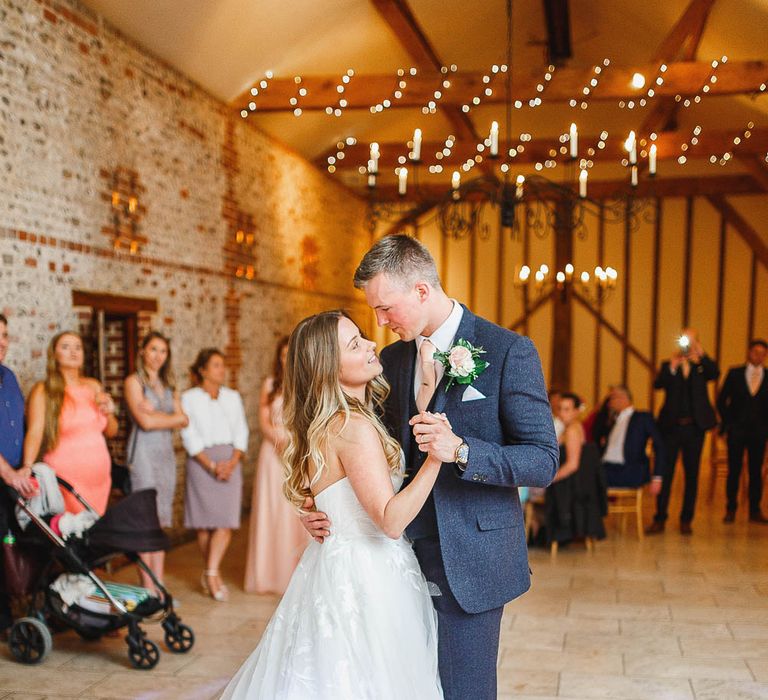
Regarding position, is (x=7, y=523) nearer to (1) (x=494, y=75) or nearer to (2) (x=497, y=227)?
(1) (x=494, y=75)

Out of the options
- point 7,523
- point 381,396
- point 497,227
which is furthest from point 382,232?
point 381,396

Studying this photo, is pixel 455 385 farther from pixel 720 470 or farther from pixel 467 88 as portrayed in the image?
pixel 720 470

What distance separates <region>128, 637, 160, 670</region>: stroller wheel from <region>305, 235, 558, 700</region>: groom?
2393mm

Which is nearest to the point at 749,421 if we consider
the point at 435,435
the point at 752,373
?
the point at 752,373

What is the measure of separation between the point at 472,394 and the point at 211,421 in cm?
370

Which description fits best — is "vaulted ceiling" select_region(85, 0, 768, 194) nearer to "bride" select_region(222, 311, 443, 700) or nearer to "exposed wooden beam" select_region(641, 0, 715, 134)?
"exposed wooden beam" select_region(641, 0, 715, 134)

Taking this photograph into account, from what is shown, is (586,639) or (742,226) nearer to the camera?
(586,639)

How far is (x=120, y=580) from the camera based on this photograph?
18.6ft

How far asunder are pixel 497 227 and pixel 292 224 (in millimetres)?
4607

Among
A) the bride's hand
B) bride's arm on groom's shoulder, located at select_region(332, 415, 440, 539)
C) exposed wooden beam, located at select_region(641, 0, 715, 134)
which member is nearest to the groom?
bride's arm on groom's shoulder, located at select_region(332, 415, 440, 539)

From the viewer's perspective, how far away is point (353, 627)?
2291 millimetres

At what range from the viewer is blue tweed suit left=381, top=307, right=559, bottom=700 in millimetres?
2191

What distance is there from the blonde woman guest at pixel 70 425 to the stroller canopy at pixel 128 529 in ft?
1.91

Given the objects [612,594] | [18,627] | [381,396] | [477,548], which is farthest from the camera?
[612,594]
